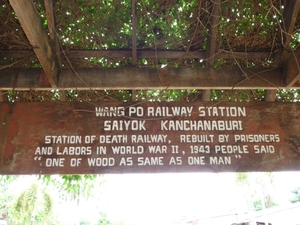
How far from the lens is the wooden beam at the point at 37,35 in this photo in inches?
72.2

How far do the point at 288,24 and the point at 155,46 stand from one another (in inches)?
44.3

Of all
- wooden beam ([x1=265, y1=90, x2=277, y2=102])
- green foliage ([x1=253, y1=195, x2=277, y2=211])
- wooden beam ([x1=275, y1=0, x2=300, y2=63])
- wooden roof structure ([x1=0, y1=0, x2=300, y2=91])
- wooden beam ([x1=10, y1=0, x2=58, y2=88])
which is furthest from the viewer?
green foliage ([x1=253, y1=195, x2=277, y2=211])

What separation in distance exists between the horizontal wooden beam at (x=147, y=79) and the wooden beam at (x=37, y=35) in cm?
17

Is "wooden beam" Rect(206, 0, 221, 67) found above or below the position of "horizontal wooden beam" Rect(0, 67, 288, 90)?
above

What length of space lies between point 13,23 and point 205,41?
1.73m

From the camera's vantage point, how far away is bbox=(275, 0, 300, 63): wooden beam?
→ 2.41m

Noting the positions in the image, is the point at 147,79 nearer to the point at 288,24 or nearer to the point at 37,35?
the point at 37,35

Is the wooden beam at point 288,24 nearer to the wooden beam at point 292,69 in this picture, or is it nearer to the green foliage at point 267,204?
the wooden beam at point 292,69

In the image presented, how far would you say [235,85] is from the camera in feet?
8.73

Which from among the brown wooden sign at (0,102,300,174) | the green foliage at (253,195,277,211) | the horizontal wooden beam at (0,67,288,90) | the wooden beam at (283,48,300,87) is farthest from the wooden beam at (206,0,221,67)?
the green foliage at (253,195,277,211)

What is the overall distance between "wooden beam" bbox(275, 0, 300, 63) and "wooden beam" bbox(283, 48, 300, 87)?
0.08 metres

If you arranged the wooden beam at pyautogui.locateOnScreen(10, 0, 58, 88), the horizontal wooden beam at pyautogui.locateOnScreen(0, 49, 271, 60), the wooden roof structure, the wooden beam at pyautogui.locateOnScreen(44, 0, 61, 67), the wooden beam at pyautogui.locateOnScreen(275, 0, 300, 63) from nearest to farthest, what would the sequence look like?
the wooden beam at pyautogui.locateOnScreen(10, 0, 58, 88) → the wooden beam at pyautogui.locateOnScreen(44, 0, 61, 67) → the wooden beam at pyautogui.locateOnScreen(275, 0, 300, 63) → the wooden roof structure → the horizontal wooden beam at pyautogui.locateOnScreen(0, 49, 271, 60)

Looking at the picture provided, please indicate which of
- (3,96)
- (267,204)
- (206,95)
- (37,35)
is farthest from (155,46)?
(267,204)

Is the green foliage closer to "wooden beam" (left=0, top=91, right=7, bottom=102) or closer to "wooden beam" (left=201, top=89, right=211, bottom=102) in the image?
"wooden beam" (left=201, top=89, right=211, bottom=102)
